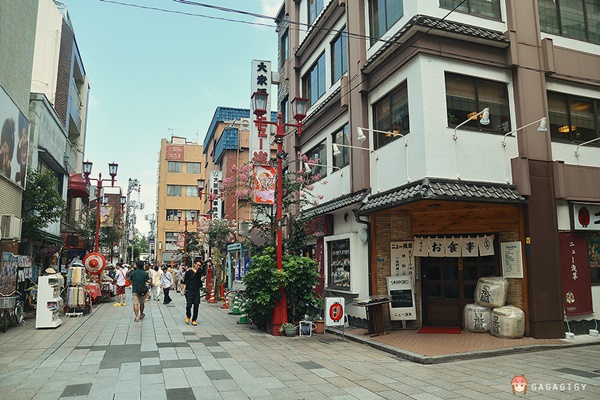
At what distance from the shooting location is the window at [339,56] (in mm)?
15836

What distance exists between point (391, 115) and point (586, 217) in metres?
5.76

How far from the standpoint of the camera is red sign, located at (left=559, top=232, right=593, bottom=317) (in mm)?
11477

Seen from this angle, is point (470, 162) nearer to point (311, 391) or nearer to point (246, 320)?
point (311, 391)

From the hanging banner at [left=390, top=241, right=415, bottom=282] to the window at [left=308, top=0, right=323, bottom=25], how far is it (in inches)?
424

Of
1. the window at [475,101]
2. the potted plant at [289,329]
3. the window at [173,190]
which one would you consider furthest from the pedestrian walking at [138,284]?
the window at [173,190]

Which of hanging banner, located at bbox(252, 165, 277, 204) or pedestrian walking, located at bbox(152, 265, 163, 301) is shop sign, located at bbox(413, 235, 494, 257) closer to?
hanging banner, located at bbox(252, 165, 277, 204)

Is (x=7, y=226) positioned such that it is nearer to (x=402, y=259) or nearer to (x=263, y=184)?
(x=263, y=184)

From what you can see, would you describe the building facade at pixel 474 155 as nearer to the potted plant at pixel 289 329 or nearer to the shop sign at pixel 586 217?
the shop sign at pixel 586 217

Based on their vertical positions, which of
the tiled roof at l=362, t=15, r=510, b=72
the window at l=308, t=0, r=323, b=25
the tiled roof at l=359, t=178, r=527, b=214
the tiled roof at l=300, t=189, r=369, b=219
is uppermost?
the window at l=308, t=0, r=323, b=25

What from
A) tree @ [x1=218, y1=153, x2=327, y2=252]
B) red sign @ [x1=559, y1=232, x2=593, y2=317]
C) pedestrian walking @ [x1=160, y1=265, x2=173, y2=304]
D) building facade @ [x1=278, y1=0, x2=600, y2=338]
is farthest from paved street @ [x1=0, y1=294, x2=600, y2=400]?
pedestrian walking @ [x1=160, y1=265, x2=173, y2=304]

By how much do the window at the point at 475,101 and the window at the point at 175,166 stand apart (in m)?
57.4

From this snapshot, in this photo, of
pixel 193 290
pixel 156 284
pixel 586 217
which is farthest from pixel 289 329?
pixel 156 284

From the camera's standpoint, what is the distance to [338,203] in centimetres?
1457

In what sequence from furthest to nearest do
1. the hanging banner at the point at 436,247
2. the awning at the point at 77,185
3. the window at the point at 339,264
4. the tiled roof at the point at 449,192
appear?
the awning at the point at 77,185 → the window at the point at 339,264 → the hanging banner at the point at 436,247 → the tiled roof at the point at 449,192
